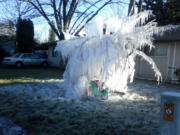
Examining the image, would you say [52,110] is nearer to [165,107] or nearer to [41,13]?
[165,107]

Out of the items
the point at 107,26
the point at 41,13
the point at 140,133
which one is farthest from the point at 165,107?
the point at 41,13

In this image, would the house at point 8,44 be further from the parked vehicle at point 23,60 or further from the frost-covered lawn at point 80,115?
the frost-covered lawn at point 80,115

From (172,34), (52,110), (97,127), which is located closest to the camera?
(97,127)

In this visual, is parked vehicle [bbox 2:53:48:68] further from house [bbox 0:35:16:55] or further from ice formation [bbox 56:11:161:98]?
ice formation [bbox 56:11:161:98]

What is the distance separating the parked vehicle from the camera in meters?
14.2

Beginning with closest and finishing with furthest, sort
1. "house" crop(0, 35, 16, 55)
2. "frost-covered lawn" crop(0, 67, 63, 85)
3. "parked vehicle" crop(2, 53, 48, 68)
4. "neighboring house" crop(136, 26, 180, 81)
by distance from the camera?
"frost-covered lawn" crop(0, 67, 63, 85)
"neighboring house" crop(136, 26, 180, 81)
"parked vehicle" crop(2, 53, 48, 68)
"house" crop(0, 35, 16, 55)

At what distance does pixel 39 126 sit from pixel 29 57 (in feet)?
43.1

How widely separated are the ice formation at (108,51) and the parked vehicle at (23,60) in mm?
10108

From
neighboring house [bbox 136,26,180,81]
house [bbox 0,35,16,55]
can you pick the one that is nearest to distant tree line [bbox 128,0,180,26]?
neighboring house [bbox 136,26,180,81]

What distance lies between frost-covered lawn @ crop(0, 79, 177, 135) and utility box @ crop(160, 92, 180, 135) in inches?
38.3

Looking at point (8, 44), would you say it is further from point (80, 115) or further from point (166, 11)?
point (80, 115)

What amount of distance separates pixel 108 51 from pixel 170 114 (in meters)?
3.09

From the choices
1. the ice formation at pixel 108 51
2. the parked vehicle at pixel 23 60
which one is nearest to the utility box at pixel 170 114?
the ice formation at pixel 108 51

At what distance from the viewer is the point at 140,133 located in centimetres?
284
